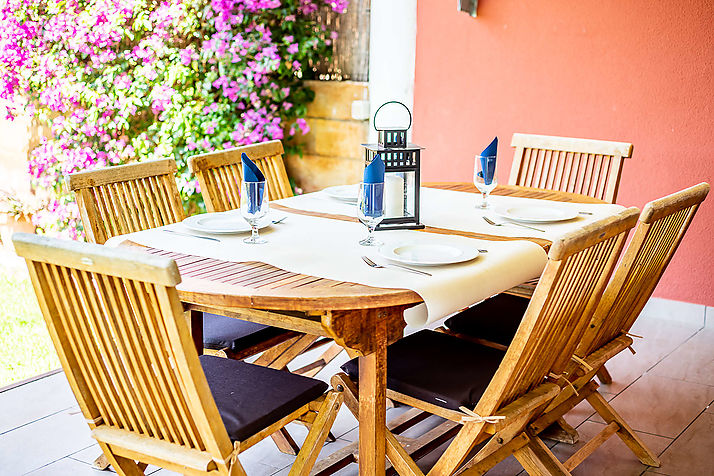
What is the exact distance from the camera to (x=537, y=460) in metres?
2.22

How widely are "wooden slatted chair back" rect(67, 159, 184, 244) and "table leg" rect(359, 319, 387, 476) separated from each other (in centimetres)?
110

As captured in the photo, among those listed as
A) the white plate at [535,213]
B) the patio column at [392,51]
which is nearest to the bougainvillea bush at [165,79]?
the patio column at [392,51]

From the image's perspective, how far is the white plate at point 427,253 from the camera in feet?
6.88

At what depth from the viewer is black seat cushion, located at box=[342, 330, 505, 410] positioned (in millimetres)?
2090

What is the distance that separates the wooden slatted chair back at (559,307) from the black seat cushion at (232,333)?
87 centimetres

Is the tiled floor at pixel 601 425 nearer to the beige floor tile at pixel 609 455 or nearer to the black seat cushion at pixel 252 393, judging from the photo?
the beige floor tile at pixel 609 455

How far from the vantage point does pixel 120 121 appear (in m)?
5.04

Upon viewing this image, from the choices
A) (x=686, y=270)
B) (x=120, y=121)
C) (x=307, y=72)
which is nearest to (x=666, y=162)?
(x=686, y=270)

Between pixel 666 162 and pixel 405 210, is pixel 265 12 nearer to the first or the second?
pixel 666 162

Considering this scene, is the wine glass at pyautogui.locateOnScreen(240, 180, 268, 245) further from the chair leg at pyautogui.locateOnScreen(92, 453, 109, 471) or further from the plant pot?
the plant pot

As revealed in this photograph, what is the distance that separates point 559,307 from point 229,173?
171cm

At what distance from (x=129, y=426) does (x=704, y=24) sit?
11.1 feet

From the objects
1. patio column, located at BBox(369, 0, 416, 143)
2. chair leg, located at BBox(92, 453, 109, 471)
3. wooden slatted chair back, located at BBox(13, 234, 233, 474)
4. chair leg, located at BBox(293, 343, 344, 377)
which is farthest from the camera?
patio column, located at BBox(369, 0, 416, 143)

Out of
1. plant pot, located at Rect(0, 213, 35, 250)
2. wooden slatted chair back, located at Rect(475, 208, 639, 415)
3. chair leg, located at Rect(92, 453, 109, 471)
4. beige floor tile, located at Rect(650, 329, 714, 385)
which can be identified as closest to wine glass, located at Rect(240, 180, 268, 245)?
wooden slatted chair back, located at Rect(475, 208, 639, 415)
